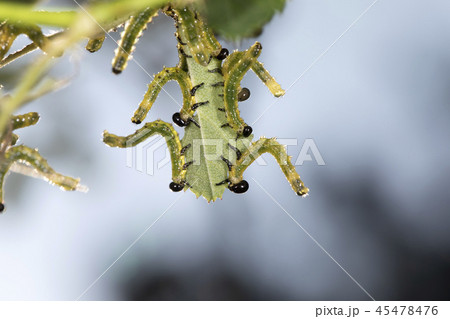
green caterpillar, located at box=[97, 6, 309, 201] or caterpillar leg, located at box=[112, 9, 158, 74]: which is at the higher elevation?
caterpillar leg, located at box=[112, 9, 158, 74]

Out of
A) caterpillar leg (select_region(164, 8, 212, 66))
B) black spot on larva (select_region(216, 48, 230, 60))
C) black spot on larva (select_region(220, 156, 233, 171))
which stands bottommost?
black spot on larva (select_region(220, 156, 233, 171))

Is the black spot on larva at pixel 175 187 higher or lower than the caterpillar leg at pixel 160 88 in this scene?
lower

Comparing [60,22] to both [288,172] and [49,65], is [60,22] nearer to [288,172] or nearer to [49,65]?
[49,65]

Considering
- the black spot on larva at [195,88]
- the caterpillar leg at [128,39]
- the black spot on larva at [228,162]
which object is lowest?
the black spot on larva at [228,162]
